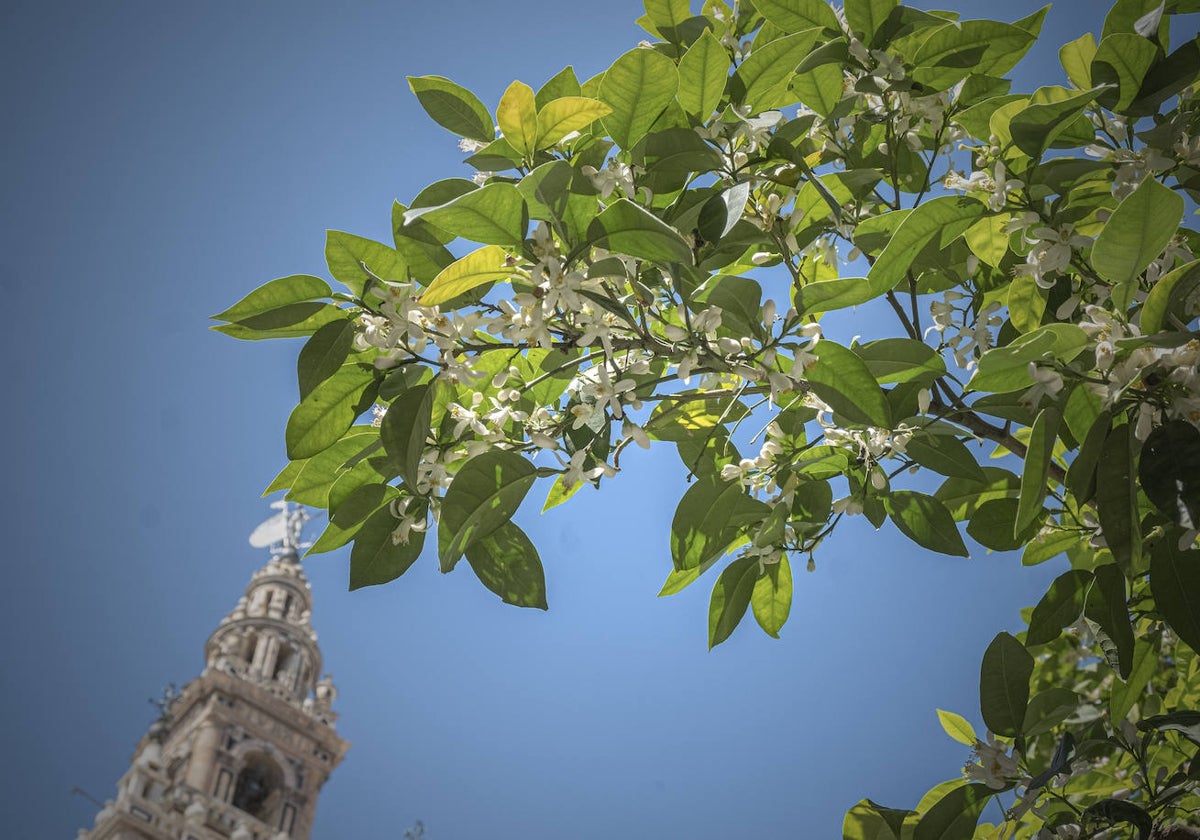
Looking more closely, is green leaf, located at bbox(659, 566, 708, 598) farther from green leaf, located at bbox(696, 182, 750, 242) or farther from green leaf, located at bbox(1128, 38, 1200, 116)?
green leaf, located at bbox(1128, 38, 1200, 116)

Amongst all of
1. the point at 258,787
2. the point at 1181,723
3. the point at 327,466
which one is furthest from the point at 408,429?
the point at 258,787

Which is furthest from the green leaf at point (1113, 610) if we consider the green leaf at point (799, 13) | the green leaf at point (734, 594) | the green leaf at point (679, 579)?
the green leaf at point (799, 13)

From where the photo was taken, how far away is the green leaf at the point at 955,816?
2092mm

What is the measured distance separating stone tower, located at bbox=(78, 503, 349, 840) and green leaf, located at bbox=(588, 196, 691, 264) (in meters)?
36.7

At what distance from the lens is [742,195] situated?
6.03ft

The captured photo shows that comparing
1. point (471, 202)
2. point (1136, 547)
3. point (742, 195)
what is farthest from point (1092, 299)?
point (471, 202)

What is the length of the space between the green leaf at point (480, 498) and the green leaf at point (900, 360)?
2.08 ft

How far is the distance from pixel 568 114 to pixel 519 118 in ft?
0.29

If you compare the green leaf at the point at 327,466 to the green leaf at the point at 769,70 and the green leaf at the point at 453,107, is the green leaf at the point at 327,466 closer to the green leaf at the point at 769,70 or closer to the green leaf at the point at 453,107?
the green leaf at the point at 453,107

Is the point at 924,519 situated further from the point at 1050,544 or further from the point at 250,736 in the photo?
the point at 250,736

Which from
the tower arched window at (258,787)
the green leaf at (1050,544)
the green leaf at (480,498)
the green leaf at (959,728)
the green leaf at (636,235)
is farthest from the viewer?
the tower arched window at (258,787)

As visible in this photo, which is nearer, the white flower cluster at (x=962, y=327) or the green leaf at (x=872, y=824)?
the white flower cluster at (x=962, y=327)

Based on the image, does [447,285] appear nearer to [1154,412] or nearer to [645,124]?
[645,124]

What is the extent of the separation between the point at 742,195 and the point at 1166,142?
2.61 ft
